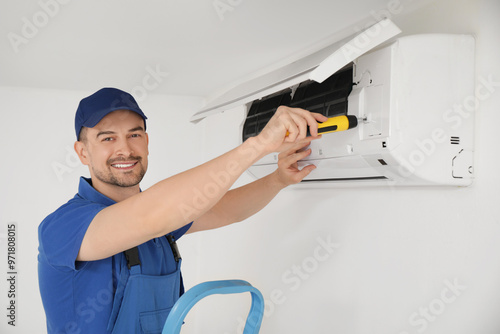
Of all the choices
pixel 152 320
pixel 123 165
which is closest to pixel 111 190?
pixel 123 165

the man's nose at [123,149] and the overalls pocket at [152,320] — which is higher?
the man's nose at [123,149]

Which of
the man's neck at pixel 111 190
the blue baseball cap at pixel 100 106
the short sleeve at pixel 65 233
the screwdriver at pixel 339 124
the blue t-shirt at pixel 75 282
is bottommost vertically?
the blue t-shirt at pixel 75 282

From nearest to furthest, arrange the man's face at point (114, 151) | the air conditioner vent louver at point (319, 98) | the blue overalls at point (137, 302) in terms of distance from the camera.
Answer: the air conditioner vent louver at point (319, 98)
the blue overalls at point (137, 302)
the man's face at point (114, 151)

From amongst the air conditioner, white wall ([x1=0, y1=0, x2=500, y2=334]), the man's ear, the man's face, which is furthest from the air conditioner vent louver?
the man's ear

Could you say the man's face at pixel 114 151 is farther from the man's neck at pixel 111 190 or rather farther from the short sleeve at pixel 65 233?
the short sleeve at pixel 65 233

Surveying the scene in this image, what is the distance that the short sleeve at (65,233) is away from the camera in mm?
1121

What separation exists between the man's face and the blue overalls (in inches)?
9.3

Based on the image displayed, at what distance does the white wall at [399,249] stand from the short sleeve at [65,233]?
2.52 ft

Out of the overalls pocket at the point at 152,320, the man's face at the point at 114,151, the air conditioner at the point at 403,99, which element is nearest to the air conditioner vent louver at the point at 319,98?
the air conditioner at the point at 403,99

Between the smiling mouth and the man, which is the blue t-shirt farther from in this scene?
the smiling mouth

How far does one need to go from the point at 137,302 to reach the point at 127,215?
40 centimetres

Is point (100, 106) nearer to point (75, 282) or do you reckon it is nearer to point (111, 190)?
point (111, 190)

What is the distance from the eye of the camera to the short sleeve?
1.12 m

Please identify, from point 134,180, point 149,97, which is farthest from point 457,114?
point 149,97
